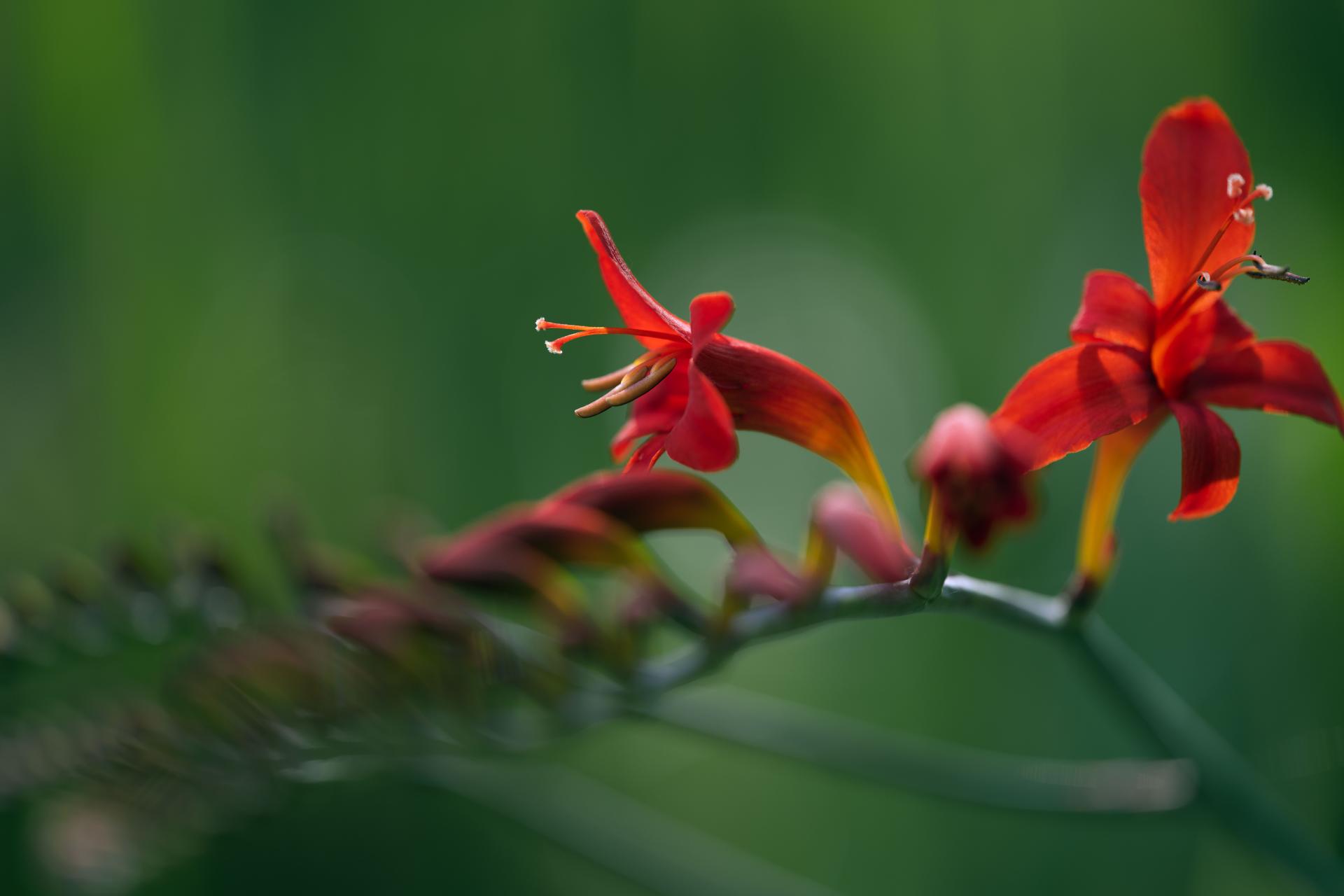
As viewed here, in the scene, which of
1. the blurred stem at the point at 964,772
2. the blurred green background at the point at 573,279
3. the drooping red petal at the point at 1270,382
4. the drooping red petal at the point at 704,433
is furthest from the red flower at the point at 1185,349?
the blurred green background at the point at 573,279

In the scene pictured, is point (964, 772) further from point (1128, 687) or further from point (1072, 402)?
point (1072, 402)

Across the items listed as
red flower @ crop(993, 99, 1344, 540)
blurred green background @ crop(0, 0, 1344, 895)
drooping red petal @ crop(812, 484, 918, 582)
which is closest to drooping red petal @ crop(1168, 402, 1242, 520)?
red flower @ crop(993, 99, 1344, 540)

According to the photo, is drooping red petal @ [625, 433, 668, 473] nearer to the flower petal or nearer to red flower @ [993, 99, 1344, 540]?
the flower petal

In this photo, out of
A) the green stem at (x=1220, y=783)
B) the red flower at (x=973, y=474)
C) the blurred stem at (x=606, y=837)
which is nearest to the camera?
the red flower at (x=973, y=474)

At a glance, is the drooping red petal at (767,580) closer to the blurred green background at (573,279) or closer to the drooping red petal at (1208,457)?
the drooping red petal at (1208,457)

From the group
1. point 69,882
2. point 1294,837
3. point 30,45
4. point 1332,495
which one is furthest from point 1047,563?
point 30,45
